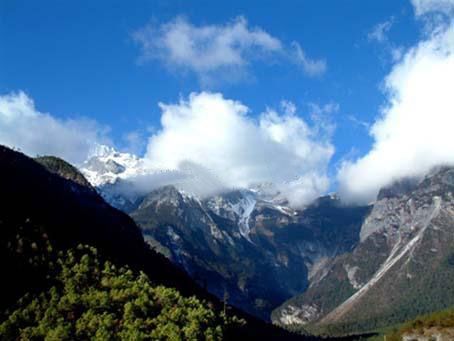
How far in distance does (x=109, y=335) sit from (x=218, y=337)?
1503 inches

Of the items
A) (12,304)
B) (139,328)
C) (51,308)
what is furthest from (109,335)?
(12,304)

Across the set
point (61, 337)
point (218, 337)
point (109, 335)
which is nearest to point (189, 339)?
point (218, 337)

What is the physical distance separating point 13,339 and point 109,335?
28421mm

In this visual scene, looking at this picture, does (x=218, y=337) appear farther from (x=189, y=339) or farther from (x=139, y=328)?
(x=139, y=328)

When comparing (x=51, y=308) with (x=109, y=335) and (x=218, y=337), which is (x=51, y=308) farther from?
(x=218, y=337)

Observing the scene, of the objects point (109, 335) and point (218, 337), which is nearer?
point (109, 335)

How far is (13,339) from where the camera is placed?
582 ft

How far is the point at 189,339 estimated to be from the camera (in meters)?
190

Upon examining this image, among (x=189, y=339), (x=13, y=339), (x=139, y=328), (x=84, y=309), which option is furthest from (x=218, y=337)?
(x=13, y=339)

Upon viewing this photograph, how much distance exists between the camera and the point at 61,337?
179 metres

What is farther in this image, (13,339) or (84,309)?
(84,309)

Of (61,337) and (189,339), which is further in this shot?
(189,339)

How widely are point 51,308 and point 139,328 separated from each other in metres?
30.4

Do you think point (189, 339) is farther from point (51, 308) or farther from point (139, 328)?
point (51, 308)
